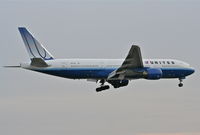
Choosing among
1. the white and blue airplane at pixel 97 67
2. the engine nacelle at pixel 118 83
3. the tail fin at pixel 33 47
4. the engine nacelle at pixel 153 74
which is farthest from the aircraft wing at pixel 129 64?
the tail fin at pixel 33 47

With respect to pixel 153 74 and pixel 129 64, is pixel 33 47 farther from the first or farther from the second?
pixel 153 74

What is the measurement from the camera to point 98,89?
110375mm

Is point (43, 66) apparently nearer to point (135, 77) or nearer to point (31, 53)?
point (31, 53)

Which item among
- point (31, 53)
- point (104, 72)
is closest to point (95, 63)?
point (104, 72)

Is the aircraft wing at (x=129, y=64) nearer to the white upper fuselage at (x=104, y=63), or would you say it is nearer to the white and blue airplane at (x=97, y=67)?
the white and blue airplane at (x=97, y=67)

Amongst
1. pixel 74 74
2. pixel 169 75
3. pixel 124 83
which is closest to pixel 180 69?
pixel 169 75

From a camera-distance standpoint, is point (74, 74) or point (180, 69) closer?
point (74, 74)

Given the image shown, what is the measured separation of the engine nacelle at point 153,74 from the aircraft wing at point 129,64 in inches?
74.4

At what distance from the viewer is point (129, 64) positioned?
103188 mm

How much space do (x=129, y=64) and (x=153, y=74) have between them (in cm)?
420

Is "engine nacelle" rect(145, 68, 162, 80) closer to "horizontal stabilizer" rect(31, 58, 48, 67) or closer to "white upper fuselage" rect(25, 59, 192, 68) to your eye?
"white upper fuselage" rect(25, 59, 192, 68)

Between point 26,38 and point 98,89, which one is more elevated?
point 26,38

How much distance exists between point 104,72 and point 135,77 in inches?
202

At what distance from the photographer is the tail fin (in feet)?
353
